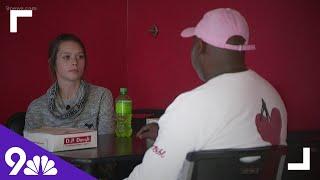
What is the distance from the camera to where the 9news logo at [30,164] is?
1.91m

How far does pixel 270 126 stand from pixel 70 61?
139 cm

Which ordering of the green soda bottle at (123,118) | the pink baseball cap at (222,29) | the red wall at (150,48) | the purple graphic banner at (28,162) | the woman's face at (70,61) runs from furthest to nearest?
1. the woman's face at (70,61)
2. the red wall at (150,48)
3. the green soda bottle at (123,118)
4. the purple graphic banner at (28,162)
5. the pink baseball cap at (222,29)

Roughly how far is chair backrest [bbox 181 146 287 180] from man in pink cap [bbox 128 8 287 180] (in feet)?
0.29

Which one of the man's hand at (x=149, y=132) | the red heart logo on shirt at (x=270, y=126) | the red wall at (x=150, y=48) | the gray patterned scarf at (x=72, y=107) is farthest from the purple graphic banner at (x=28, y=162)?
the red wall at (x=150, y=48)

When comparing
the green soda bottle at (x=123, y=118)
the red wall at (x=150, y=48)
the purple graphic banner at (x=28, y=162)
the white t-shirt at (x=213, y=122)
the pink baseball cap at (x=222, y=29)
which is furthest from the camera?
the red wall at (x=150, y=48)

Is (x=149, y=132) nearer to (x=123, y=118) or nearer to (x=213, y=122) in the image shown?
(x=123, y=118)

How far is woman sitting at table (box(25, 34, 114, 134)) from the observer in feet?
8.32

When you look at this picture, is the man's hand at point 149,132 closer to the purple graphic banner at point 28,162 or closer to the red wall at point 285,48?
the purple graphic banner at point 28,162

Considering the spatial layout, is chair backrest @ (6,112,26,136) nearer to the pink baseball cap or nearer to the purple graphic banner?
the purple graphic banner

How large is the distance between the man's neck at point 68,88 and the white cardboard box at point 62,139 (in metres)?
0.63

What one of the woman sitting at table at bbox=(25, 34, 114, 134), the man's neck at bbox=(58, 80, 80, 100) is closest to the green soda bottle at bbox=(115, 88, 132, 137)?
the woman sitting at table at bbox=(25, 34, 114, 134)

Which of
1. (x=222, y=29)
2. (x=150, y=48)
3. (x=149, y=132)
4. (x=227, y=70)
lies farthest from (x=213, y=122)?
(x=150, y=48)

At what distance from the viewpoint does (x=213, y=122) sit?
1.41m

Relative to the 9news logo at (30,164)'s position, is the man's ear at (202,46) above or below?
above
